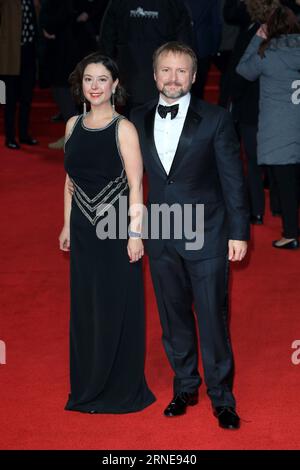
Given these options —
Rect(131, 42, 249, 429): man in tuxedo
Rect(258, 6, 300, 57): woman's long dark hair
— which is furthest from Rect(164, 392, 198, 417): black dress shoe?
Rect(258, 6, 300, 57): woman's long dark hair

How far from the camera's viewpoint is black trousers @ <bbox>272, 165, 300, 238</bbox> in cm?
684

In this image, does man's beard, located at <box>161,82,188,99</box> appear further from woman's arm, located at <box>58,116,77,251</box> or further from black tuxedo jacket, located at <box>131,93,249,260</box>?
woman's arm, located at <box>58,116,77,251</box>

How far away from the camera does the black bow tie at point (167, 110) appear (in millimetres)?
4195

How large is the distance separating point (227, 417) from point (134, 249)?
844 millimetres

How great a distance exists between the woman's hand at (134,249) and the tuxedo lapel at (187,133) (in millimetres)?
378

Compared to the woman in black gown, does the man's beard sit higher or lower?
higher

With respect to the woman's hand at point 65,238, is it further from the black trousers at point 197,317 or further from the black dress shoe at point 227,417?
the black dress shoe at point 227,417

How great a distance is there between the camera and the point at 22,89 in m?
9.80

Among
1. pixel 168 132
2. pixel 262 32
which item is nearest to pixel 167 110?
pixel 168 132

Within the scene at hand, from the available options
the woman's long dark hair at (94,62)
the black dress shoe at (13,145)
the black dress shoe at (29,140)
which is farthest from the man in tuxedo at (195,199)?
the black dress shoe at (29,140)

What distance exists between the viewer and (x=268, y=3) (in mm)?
6387

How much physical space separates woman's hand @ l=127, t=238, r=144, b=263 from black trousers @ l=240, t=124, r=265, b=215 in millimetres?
3009

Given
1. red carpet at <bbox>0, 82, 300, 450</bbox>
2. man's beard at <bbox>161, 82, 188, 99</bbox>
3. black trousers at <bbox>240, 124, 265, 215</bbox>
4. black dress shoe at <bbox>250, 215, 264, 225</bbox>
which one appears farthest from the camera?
black dress shoe at <bbox>250, 215, 264, 225</bbox>

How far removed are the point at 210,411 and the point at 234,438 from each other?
0.89ft
